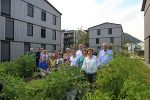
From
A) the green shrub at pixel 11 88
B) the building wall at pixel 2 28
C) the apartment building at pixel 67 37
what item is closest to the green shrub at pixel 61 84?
the green shrub at pixel 11 88

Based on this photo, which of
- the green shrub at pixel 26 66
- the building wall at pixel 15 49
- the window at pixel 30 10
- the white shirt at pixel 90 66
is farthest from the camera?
the window at pixel 30 10

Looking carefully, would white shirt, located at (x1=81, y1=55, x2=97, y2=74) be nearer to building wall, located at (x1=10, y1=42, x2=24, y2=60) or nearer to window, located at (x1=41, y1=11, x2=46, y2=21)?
building wall, located at (x1=10, y1=42, x2=24, y2=60)

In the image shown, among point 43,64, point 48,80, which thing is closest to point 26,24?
point 43,64

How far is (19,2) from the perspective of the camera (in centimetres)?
3441

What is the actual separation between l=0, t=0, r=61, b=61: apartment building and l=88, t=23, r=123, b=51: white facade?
33.1 meters

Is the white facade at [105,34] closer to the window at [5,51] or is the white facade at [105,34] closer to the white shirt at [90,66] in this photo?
the window at [5,51]

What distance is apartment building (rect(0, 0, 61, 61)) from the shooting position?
31438 millimetres

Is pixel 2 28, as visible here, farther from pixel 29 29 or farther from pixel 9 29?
pixel 29 29

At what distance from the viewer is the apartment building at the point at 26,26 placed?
31438mm

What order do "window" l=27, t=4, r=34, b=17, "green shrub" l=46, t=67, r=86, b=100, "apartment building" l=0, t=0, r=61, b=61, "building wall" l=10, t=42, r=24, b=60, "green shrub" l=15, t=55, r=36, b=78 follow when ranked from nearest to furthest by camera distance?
"green shrub" l=46, t=67, r=86, b=100 < "green shrub" l=15, t=55, r=36, b=78 < "apartment building" l=0, t=0, r=61, b=61 < "building wall" l=10, t=42, r=24, b=60 < "window" l=27, t=4, r=34, b=17

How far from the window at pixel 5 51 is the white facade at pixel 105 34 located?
48.9m

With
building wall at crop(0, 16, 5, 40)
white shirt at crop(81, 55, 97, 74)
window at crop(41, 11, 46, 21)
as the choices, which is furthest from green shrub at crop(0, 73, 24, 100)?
window at crop(41, 11, 46, 21)

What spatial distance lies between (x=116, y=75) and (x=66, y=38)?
108 metres

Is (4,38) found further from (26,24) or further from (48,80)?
(48,80)
